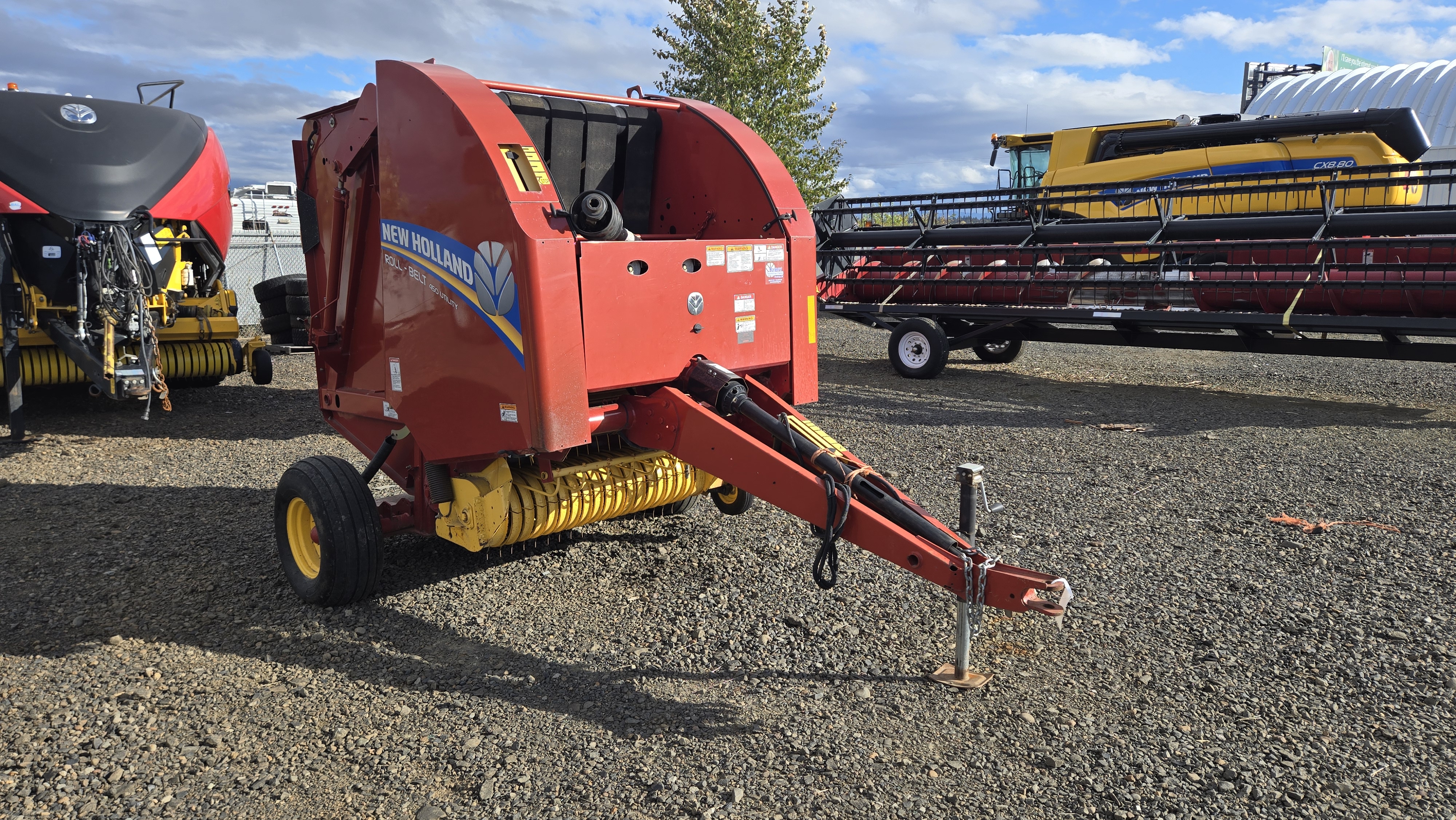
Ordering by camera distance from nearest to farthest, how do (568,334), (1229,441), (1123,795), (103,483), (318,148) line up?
1. (1123,795)
2. (568,334)
3. (318,148)
4. (103,483)
5. (1229,441)

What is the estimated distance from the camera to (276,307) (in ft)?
17.4

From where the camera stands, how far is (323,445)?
729cm

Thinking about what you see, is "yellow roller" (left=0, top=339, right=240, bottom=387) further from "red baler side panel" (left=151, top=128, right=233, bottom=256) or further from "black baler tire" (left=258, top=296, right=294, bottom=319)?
"black baler tire" (left=258, top=296, right=294, bottom=319)

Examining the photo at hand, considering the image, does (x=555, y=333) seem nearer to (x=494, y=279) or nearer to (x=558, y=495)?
(x=494, y=279)

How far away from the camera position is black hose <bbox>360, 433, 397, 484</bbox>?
13.9 ft

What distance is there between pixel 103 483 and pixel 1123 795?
6.13 metres

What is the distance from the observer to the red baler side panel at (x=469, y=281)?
3.32m

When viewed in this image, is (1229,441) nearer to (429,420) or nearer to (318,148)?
(429,420)

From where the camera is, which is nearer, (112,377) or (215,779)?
(215,779)

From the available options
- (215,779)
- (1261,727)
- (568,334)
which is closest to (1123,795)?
(1261,727)

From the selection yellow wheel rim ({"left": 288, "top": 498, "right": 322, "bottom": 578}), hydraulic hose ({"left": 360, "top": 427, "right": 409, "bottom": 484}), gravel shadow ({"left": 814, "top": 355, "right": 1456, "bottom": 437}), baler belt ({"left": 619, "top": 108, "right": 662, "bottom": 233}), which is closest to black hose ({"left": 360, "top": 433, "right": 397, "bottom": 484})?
hydraulic hose ({"left": 360, "top": 427, "right": 409, "bottom": 484})

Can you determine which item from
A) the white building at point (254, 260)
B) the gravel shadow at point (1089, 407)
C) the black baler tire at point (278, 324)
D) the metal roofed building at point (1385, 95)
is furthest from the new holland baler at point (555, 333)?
the metal roofed building at point (1385, 95)

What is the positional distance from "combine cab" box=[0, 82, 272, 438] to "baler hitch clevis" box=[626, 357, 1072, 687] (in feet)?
14.2

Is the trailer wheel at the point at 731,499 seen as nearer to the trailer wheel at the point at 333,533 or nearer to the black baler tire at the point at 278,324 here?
the trailer wheel at the point at 333,533
